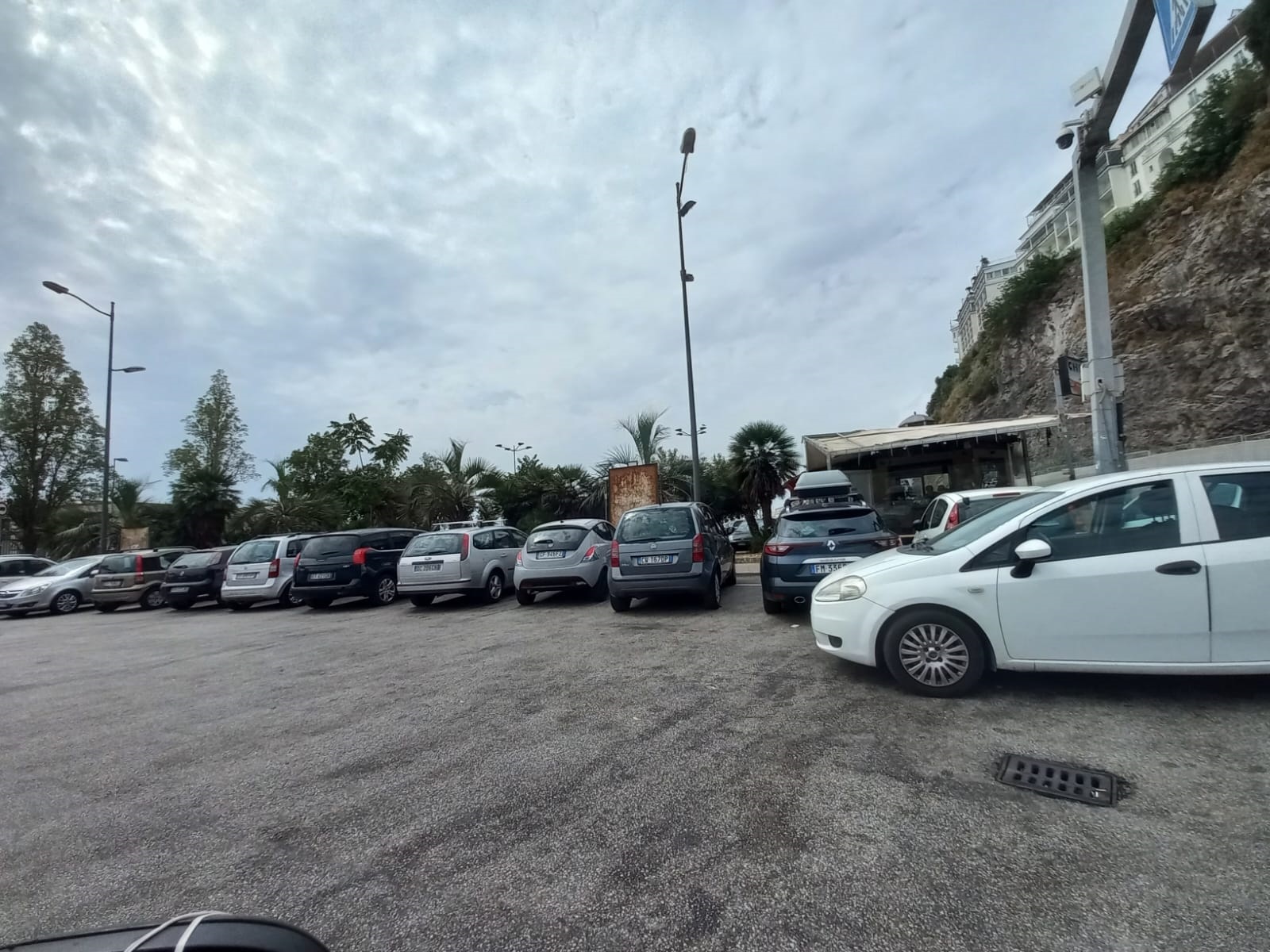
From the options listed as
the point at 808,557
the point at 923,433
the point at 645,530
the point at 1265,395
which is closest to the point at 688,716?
the point at 808,557

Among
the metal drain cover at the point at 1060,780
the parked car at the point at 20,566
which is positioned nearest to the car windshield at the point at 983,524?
the metal drain cover at the point at 1060,780

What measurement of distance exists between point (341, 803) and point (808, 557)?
559cm

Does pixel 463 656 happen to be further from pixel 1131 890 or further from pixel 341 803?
pixel 1131 890

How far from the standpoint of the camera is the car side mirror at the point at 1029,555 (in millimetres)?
4309

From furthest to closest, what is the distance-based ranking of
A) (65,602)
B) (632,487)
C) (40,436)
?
(40,436) < (632,487) < (65,602)

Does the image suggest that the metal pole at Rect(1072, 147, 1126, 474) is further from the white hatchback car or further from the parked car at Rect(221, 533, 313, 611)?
the parked car at Rect(221, 533, 313, 611)

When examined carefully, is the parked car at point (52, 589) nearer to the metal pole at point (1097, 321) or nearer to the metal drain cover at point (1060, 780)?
the metal drain cover at point (1060, 780)

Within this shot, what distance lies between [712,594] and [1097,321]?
257 inches

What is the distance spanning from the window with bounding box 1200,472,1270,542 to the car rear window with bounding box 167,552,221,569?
57.6 feet

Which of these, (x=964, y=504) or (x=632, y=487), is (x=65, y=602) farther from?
(x=964, y=504)

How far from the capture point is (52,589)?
16062mm

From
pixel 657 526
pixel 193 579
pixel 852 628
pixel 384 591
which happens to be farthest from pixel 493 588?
pixel 852 628

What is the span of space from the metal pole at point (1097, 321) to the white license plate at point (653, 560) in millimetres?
6019

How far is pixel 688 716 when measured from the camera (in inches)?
176
